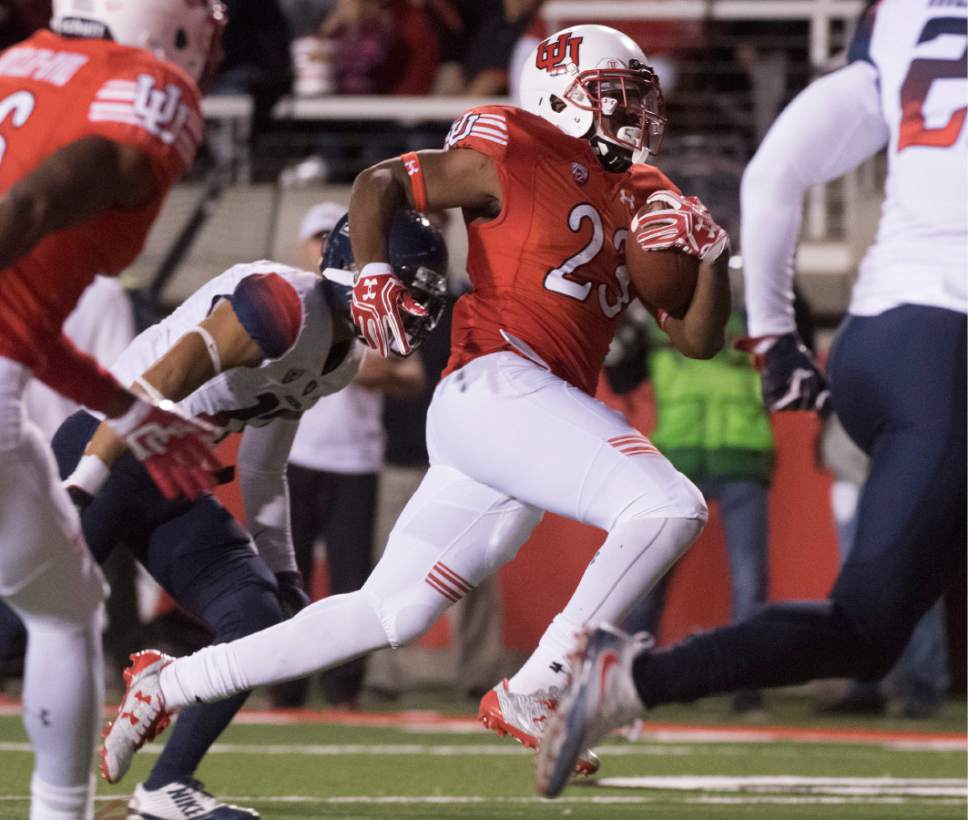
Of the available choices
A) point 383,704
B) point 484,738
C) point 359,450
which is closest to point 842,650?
point 484,738

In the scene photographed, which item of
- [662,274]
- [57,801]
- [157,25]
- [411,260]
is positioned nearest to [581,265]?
[662,274]

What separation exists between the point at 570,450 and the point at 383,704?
4222 mm

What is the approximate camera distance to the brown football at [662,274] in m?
4.06

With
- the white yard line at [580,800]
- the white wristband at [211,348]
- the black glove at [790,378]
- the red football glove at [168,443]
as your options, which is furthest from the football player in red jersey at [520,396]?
the white yard line at [580,800]

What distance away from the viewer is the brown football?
4059 millimetres

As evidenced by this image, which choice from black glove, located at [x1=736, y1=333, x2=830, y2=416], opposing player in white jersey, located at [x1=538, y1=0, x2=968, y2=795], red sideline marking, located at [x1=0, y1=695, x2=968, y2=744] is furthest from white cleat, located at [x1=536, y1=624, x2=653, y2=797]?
red sideline marking, located at [x1=0, y1=695, x2=968, y2=744]

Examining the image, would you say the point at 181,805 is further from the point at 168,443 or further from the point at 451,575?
the point at 168,443

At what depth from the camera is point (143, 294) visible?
843cm

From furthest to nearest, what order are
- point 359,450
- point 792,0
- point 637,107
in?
point 792,0 < point 359,450 < point 637,107

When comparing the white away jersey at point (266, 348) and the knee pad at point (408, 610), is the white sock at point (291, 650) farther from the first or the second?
the white away jersey at point (266, 348)

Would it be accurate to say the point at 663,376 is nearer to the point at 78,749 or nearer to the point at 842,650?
the point at 842,650

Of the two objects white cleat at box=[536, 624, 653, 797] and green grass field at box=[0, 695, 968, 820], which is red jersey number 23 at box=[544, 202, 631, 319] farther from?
green grass field at box=[0, 695, 968, 820]

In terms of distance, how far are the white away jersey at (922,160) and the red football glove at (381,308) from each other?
36.6 inches

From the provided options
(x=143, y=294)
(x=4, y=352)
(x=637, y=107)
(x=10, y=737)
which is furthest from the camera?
(x=143, y=294)
